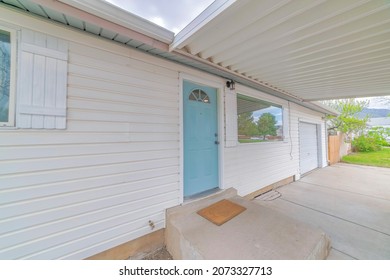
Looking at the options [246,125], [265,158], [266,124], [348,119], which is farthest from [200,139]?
[348,119]

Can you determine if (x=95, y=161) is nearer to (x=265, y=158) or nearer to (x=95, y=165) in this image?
(x=95, y=165)

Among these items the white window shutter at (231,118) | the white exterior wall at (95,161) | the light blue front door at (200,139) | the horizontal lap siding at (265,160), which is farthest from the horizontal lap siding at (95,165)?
the horizontal lap siding at (265,160)

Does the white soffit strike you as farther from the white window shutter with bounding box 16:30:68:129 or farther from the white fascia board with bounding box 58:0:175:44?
the white window shutter with bounding box 16:30:68:129

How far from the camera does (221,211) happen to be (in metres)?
2.41

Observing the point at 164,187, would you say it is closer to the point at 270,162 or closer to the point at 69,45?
the point at 69,45

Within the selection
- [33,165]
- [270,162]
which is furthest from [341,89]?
[33,165]

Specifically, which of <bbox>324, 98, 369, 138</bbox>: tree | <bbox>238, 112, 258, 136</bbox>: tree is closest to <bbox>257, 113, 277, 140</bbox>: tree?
<bbox>238, 112, 258, 136</bbox>: tree

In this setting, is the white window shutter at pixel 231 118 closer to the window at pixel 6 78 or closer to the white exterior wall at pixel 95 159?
the white exterior wall at pixel 95 159

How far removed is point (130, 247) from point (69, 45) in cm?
268

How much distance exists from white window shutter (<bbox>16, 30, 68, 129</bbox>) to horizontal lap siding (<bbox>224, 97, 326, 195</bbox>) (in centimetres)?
279

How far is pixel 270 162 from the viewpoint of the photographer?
4523mm

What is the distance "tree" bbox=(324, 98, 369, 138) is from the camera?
1050cm

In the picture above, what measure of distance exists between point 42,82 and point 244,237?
112 inches

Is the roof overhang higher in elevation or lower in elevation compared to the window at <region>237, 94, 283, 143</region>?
higher
